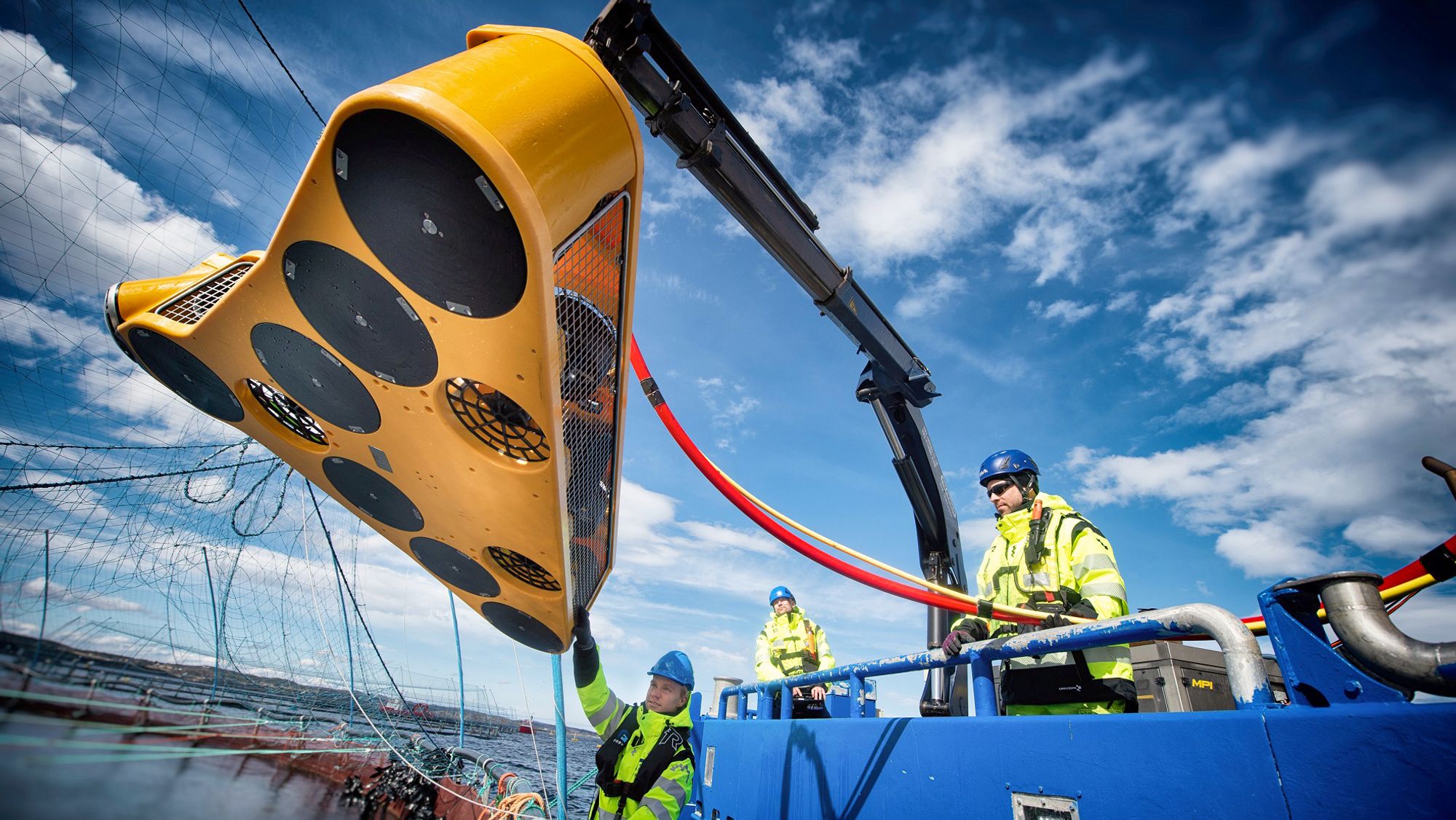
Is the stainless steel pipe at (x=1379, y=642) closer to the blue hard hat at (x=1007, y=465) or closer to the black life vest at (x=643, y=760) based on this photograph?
the blue hard hat at (x=1007, y=465)

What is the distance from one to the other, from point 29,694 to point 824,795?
2931mm

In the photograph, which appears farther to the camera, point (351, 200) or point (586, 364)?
point (586, 364)

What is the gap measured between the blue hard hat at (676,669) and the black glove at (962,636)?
7.25ft

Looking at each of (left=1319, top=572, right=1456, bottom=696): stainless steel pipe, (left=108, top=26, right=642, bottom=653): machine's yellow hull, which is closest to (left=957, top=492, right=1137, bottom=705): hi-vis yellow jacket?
(left=1319, top=572, right=1456, bottom=696): stainless steel pipe

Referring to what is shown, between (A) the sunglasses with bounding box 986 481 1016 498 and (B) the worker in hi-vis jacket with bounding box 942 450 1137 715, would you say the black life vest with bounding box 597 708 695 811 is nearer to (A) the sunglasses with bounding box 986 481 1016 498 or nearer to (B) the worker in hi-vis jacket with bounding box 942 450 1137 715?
(B) the worker in hi-vis jacket with bounding box 942 450 1137 715

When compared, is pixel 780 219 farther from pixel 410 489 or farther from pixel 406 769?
pixel 406 769

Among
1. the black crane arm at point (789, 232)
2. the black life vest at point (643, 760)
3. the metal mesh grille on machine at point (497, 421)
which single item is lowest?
the black life vest at point (643, 760)

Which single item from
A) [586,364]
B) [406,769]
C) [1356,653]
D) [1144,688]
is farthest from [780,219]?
[406,769]

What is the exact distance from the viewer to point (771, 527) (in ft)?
8.59

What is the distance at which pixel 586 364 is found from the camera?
234cm

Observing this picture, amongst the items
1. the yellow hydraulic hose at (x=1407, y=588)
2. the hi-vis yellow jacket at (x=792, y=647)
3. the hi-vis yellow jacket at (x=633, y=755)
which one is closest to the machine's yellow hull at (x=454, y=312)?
the hi-vis yellow jacket at (x=633, y=755)

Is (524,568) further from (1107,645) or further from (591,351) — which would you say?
(1107,645)

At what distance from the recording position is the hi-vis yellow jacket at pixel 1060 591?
230cm

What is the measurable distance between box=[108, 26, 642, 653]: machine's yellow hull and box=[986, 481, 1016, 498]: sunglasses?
94.2 inches
